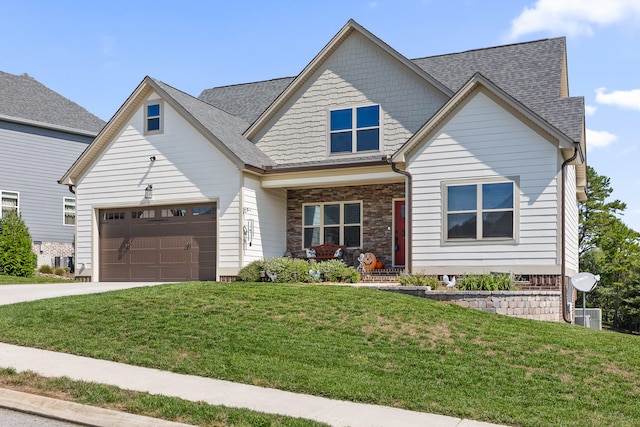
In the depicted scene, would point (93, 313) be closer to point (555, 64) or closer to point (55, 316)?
point (55, 316)

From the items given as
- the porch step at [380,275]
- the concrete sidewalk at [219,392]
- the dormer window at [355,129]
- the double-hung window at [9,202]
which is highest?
the dormer window at [355,129]

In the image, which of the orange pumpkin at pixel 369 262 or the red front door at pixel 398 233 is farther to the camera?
the red front door at pixel 398 233

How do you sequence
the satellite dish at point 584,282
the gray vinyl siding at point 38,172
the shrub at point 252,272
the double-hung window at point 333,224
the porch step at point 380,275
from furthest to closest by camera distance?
the gray vinyl siding at point 38,172
the double-hung window at point 333,224
the shrub at point 252,272
the porch step at point 380,275
the satellite dish at point 584,282

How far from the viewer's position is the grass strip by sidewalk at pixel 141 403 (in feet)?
21.9

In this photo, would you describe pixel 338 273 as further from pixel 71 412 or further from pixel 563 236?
pixel 71 412

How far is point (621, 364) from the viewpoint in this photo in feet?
31.7

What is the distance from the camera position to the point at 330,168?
18703 mm

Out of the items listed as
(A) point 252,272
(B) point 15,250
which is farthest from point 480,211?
(B) point 15,250

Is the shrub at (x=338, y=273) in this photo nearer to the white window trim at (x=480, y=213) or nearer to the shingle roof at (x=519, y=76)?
the white window trim at (x=480, y=213)

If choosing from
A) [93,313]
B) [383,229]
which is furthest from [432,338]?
[383,229]

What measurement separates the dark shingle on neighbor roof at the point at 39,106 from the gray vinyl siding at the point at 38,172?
57 cm

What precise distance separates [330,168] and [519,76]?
6137mm

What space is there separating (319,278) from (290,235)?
12.0 ft

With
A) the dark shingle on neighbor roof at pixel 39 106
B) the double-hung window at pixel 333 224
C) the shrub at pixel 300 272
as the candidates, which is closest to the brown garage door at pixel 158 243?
the shrub at pixel 300 272
